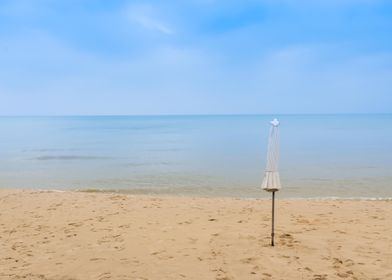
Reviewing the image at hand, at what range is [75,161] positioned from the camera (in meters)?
28.3

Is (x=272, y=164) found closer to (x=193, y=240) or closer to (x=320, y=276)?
(x=320, y=276)

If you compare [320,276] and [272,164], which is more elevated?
[272,164]

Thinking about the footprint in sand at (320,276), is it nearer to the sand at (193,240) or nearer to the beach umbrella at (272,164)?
the sand at (193,240)

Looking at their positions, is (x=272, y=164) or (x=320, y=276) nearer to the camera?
(x=320, y=276)

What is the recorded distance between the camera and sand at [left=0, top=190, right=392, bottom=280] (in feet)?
19.3

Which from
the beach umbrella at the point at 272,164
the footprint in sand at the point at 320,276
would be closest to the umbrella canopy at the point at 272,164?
the beach umbrella at the point at 272,164

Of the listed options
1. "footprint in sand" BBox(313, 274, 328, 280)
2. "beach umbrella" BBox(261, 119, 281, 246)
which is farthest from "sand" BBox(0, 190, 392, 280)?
"beach umbrella" BBox(261, 119, 281, 246)

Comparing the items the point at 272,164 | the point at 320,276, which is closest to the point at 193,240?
the point at 272,164

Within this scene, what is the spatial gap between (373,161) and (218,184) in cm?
1284

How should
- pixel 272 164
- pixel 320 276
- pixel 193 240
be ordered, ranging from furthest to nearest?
pixel 193 240 → pixel 272 164 → pixel 320 276

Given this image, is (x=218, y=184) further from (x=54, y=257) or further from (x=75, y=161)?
(x=75, y=161)

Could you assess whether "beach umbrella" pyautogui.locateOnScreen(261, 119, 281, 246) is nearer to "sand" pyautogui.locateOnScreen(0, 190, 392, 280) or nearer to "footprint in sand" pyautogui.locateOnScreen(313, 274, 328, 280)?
"sand" pyautogui.locateOnScreen(0, 190, 392, 280)

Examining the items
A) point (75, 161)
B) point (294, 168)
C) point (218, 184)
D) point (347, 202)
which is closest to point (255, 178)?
point (218, 184)

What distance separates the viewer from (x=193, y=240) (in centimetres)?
731
